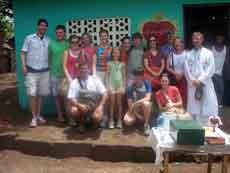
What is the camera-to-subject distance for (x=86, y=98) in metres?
8.02

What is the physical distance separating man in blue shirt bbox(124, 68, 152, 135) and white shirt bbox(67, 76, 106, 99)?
0.49m

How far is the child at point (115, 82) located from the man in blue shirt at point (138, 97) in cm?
19

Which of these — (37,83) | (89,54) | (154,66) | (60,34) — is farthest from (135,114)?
(60,34)

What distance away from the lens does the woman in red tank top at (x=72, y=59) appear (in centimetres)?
821

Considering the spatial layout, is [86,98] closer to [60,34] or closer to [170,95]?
[60,34]

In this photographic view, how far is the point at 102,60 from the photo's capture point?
8.41 m

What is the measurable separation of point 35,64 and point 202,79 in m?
2.87

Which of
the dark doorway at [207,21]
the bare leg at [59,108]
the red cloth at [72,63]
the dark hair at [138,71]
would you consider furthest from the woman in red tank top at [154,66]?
the dark doorway at [207,21]

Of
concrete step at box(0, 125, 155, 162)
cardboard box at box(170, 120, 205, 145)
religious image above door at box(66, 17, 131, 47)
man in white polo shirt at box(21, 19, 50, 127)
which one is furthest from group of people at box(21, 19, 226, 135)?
cardboard box at box(170, 120, 205, 145)

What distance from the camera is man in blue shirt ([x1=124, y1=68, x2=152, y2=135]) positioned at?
314 inches

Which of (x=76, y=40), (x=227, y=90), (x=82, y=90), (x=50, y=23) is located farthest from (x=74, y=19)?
(x=227, y=90)

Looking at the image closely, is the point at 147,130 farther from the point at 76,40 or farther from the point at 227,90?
the point at 227,90

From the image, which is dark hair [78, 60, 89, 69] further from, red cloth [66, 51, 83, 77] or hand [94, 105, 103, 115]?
hand [94, 105, 103, 115]

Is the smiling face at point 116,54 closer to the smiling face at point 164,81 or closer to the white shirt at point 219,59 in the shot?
the smiling face at point 164,81
